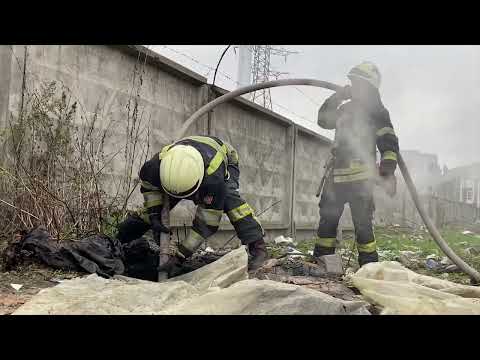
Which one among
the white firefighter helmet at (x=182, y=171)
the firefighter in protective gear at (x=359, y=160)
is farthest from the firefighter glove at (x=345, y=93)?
the white firefighter helmet at (x=182, y=171)

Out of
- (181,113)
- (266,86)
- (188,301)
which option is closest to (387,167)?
(266,86)

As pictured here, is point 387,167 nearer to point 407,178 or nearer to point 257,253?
point 407,178

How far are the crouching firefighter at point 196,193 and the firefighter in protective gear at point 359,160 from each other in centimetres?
93

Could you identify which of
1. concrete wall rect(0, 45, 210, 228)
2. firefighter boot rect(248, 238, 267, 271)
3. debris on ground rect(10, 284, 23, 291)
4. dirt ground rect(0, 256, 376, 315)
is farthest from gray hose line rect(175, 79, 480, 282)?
debris on ground rect(10, 284, 23, 291)

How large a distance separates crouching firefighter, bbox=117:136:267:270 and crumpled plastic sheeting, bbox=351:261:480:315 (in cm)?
109

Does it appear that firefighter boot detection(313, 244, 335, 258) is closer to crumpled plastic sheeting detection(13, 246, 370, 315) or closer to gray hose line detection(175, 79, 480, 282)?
gray hose line detection(175, 79, 480, 282)

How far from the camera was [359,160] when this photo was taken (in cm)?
450

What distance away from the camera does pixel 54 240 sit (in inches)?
139

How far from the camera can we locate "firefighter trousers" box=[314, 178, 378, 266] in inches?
171

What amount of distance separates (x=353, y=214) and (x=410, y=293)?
72.2 inches

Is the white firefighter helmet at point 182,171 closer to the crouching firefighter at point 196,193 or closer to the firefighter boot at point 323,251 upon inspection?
the crouching firefighter at point 196,193
